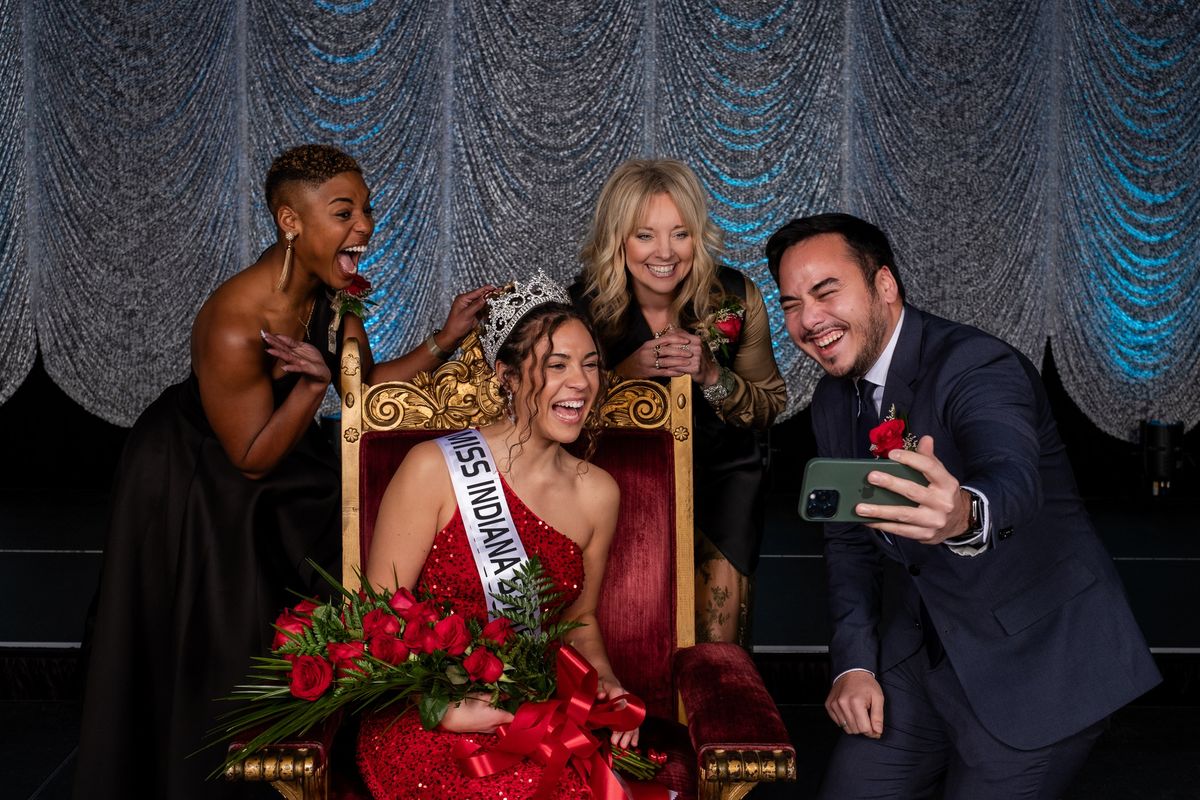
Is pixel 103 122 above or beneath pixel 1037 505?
above

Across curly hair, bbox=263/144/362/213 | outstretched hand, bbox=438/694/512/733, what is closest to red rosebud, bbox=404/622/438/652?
outstretched hand, bbox=438/694/512/733

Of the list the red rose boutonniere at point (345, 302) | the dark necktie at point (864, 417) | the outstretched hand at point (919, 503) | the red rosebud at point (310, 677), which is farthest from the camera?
the red rose boutonniere at point (345, 302)

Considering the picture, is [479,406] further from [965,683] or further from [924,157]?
[924,157]

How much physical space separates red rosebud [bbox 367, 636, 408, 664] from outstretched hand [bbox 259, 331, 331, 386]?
2.64ft

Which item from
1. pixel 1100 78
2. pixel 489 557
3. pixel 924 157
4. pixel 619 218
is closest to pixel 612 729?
pixel 489 557

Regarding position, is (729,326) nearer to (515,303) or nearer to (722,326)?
(722,326)

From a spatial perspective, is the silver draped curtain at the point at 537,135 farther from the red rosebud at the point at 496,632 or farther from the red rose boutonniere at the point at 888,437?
the red rose boutonniere at the point at 888,437

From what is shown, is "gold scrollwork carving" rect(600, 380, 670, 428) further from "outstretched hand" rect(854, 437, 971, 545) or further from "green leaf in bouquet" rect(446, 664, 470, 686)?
"outstretched hand" rect(854, 437, 971, 545)

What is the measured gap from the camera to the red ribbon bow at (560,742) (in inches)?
73.4

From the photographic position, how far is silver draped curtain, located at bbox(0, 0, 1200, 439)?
19.0 feet

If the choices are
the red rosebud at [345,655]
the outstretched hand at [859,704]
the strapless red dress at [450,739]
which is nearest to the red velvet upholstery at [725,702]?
the outstretched hand at [859,704]

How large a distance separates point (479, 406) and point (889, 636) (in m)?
0.91

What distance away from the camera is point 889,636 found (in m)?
2.22

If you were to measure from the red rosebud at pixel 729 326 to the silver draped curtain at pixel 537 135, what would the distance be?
3.13 meters
